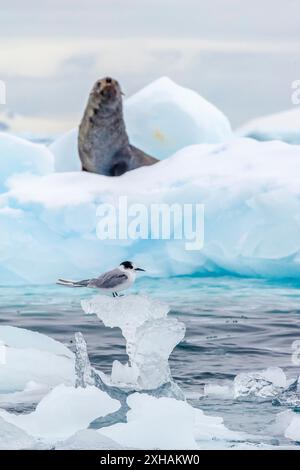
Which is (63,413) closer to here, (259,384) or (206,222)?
(259,384)

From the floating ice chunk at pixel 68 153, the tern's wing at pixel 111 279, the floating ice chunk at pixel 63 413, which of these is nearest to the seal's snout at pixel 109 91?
the floating ice chunk at pixel 68 153

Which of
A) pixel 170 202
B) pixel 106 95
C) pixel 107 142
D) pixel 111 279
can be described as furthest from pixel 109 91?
pixel 111 279

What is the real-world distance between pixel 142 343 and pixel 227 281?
230 centimetres

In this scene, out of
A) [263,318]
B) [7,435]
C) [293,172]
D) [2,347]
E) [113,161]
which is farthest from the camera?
[113,161]

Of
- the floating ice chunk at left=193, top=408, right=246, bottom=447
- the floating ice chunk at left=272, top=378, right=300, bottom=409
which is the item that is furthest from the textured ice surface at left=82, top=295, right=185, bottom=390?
the floating ice chunk at left=272, top=378, right=300, bottom=409

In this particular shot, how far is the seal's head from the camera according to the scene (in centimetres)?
1075

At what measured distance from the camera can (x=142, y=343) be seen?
6.27m

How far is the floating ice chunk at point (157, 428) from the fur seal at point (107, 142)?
5.38 meters

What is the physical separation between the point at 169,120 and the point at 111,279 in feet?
15.2

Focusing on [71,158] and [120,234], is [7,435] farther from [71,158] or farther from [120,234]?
[71,158]

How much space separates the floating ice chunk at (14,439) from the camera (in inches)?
232

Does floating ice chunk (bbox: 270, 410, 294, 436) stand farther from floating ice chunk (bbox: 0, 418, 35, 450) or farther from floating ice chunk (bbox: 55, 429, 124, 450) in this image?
floating ice chunk (bbox: 0, 418, 35, 450)

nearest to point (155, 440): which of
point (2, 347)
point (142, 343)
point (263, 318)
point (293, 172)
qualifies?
point (142, 343)

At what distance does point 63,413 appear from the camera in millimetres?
6066
